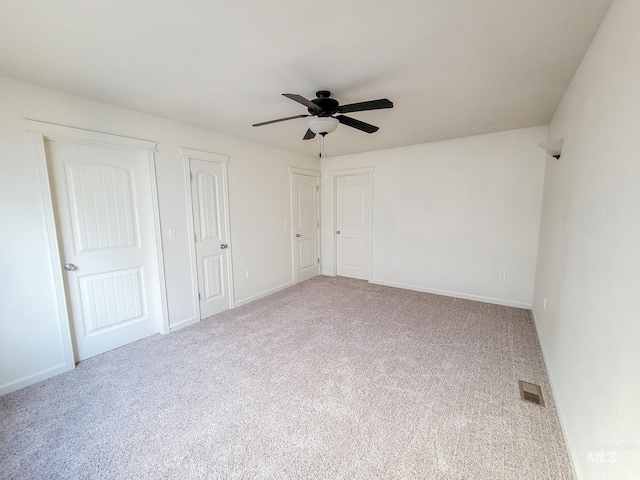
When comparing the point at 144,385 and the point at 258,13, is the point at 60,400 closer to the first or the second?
the point at 144,385

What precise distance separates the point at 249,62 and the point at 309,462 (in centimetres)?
256

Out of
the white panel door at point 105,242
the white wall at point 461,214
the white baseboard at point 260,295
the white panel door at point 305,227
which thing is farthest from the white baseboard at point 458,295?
the white panel door at point 105,242

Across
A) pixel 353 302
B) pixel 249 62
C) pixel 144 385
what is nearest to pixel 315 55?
pixel 249 62

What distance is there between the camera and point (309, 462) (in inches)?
58.2

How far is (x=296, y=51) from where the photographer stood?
1706 mm

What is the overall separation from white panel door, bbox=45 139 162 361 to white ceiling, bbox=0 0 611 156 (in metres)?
0.61

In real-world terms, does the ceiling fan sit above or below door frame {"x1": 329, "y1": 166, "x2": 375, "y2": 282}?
above

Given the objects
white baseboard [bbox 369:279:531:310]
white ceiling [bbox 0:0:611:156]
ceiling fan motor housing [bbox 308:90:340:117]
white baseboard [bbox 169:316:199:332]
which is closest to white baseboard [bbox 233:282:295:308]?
white baseboard [bbox 169:316:199:332]

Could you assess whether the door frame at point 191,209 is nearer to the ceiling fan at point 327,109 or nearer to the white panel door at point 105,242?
the white panel door at point 105,242

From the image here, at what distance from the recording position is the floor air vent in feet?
6.30

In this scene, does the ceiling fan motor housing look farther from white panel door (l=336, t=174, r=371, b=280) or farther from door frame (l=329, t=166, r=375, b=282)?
white panel door (l=336, t=174, r=371, b=280)

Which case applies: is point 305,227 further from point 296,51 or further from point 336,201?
point 296,51

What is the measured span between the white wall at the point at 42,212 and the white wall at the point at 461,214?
2424 millimetres

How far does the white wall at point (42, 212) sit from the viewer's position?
2061 millimetres
